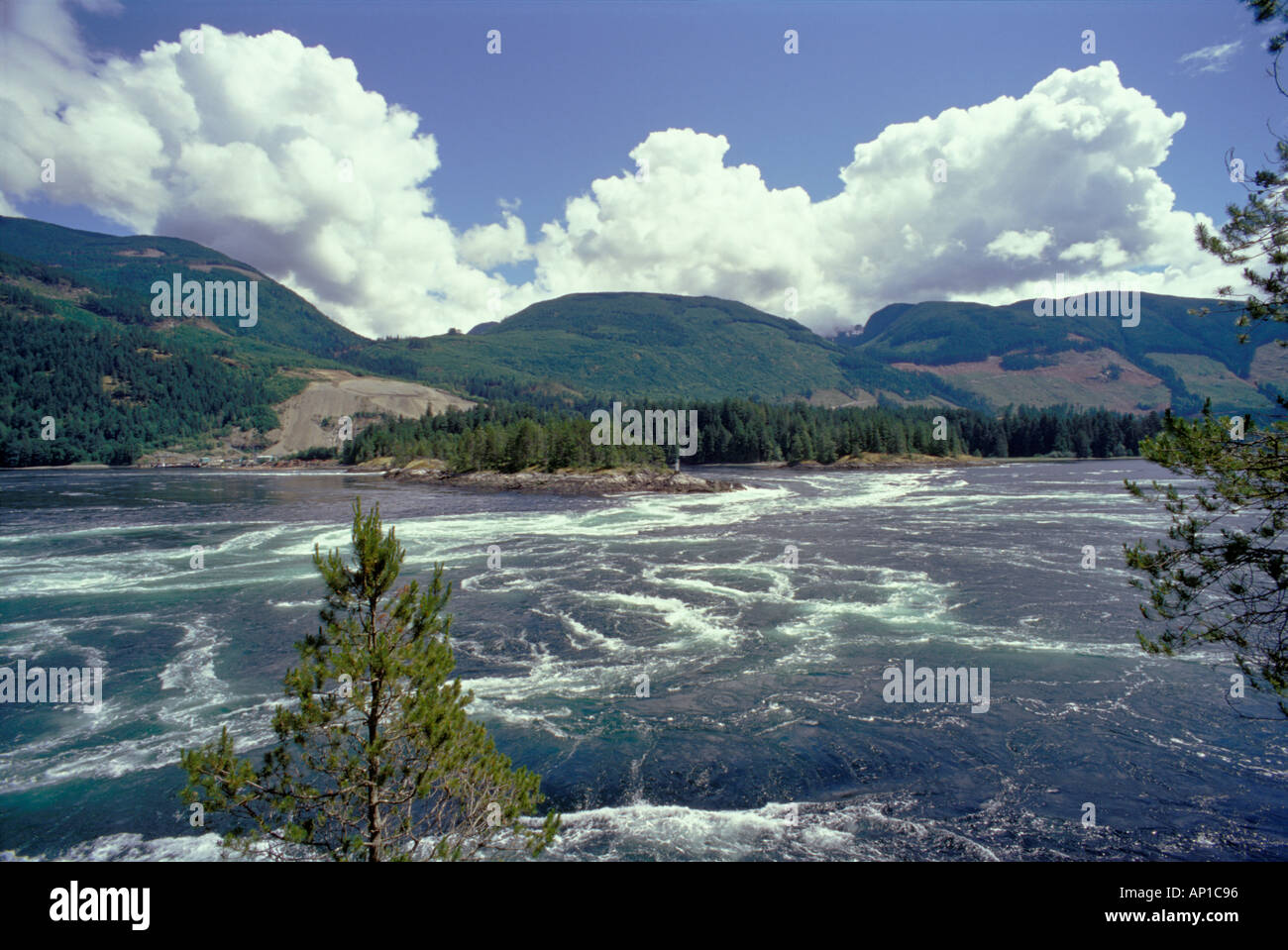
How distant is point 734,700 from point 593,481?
75.7m

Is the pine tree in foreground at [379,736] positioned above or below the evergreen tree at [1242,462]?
below

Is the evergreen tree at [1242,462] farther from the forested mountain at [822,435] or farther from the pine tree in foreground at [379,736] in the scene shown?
the forested mountain at [822,435]

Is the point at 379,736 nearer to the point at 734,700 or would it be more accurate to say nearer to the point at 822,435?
the point at 734,700

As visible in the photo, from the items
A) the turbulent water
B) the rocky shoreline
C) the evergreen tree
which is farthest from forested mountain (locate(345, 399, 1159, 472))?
the evergreen tree

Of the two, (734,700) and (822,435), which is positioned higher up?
(822,435)

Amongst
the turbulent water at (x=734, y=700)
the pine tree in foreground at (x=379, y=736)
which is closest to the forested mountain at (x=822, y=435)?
the turbulent water at (x=734, y=700)

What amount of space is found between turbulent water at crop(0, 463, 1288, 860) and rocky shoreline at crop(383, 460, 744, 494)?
4594 centimetres

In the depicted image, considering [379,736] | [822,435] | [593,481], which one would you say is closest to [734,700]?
[379,736]

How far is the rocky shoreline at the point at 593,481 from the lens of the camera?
88188mm

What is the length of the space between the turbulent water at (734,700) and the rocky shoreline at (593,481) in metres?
45.9

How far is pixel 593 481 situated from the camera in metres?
92.2

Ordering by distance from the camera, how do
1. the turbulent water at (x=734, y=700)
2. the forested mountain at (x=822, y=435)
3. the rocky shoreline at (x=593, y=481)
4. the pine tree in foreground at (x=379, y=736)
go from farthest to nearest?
1. the forested mountain at (x=822, y=435)
2. the rocky shoreline at (x=593, y=481)
3. the turbulent water at (x=734, y=700)
4. the pine tree in foreground at (x=379, y=736)
